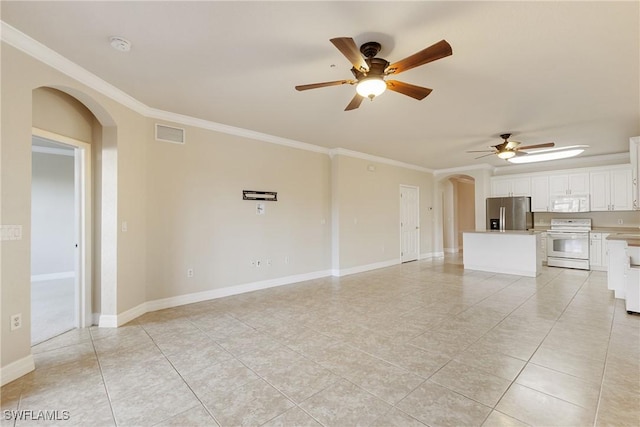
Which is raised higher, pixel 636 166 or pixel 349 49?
pixel 349 49

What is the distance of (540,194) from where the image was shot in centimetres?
722

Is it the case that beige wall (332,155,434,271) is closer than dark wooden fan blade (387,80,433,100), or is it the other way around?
dark wooden fan blade (387,80,433,100)

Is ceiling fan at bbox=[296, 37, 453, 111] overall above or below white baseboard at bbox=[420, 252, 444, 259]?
above

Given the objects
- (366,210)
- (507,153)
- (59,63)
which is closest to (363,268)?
(366,210)

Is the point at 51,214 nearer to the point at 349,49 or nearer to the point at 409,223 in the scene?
the point at 349,49

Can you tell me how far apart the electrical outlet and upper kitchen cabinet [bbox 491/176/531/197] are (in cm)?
939

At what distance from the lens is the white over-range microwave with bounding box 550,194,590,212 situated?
660 cm

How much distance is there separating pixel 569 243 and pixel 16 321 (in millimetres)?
9323

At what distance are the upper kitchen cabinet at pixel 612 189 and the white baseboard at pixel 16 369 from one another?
389 inches

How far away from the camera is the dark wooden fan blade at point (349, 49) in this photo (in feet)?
5.98

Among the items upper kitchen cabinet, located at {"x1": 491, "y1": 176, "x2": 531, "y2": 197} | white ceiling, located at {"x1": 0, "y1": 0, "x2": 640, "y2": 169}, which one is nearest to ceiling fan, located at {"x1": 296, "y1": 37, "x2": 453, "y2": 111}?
white ceiling, located at {"x1": 0, "y1": 0, "x2": 640, "y2": 169}

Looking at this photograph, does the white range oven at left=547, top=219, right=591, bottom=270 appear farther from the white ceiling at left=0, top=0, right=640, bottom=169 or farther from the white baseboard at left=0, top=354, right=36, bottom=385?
the white baseboard at left=0, top=354, right=36, bottom=385

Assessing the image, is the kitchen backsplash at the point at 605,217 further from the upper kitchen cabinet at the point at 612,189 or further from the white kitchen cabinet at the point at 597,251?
the white kitchen cabinet at the point at 597,251

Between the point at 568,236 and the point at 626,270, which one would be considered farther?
the point at 568,236
